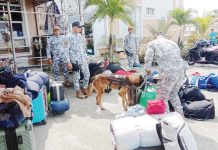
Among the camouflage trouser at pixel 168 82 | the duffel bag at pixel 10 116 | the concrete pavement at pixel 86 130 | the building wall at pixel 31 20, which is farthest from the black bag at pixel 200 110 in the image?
the building wall at pixel 31 20

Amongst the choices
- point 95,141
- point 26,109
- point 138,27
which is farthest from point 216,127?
point 138,27

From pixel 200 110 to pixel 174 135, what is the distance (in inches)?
73.2

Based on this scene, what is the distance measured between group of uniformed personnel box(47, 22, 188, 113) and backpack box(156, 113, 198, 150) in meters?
1.30

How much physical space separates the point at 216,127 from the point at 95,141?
1.92 m

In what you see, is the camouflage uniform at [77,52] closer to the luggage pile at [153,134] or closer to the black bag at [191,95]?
the black bag at [191,95]

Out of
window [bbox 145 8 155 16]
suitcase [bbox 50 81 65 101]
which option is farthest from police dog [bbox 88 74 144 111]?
window [bbox 145 8 155 16]

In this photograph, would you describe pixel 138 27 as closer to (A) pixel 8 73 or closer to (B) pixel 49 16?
(B) pixel 49 16

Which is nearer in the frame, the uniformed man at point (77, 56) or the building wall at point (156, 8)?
the uniformed man at point (77, 56)

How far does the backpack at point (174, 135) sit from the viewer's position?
2725 mm

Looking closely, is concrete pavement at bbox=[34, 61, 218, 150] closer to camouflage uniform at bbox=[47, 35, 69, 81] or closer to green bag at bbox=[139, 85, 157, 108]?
green bag at bbox=[139, 85, 157, 108]

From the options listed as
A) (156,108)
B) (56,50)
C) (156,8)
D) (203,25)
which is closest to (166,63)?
(156,108)

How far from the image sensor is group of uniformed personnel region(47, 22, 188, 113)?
4.17 meters

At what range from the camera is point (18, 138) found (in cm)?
268

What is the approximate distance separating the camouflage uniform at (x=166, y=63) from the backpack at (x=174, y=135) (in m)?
1.30
